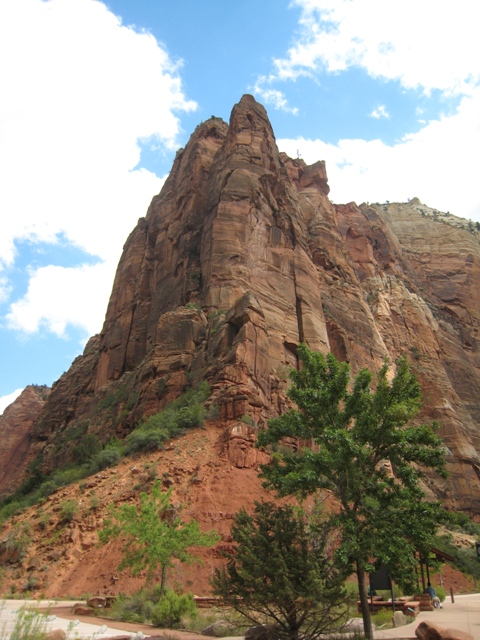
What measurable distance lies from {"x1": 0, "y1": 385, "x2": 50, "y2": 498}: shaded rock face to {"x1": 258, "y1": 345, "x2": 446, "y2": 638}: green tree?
187 feet

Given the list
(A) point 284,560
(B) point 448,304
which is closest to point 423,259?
(B) point 448,304

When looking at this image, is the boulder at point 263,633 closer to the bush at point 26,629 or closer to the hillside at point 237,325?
the bush at point 26,629

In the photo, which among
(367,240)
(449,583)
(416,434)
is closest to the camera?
(416,434)

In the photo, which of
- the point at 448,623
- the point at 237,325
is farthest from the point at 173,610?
the point at 237,325

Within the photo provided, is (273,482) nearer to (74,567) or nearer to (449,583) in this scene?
(74,567)

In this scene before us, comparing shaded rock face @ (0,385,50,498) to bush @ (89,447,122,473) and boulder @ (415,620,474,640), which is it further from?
boulder @ (415,620,474,640)

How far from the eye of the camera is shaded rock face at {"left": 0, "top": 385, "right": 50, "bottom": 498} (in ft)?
218

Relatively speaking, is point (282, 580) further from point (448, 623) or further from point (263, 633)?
point (448, 623)

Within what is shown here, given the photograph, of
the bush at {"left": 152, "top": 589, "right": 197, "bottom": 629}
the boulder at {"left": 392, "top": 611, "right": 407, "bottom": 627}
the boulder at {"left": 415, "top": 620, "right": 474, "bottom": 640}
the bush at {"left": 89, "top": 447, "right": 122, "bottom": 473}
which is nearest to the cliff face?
the bush at {"left": 89, "top": 447, "right": 122, "bottom": 473}

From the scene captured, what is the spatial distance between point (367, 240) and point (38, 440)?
44744 millimetres

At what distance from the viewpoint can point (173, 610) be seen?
13.7 m

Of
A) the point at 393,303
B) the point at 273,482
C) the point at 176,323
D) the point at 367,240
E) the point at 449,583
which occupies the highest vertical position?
the point at 367,240

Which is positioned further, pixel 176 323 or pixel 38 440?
pixel 38 440

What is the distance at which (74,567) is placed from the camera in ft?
64.3
